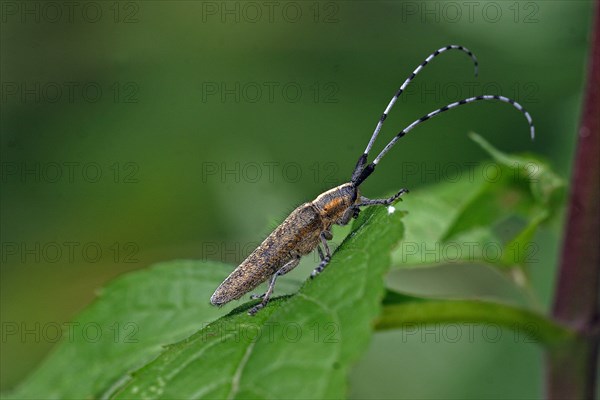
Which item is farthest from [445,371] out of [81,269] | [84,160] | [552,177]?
[84,160]

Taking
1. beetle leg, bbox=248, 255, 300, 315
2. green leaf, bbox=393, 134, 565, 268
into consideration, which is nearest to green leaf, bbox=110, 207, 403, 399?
beetle leg, bbox=248, 255, 300, 315

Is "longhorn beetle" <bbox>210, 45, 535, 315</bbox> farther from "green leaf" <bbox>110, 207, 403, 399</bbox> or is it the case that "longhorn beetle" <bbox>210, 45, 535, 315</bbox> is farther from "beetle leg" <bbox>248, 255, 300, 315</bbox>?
"green leaf" <bbox>110, 207, 403, 399</bbox>

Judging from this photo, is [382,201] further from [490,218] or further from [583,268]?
[583,268]

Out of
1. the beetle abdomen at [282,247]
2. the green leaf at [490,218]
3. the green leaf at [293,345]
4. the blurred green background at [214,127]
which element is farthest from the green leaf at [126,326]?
the blurred green background at [214,127]

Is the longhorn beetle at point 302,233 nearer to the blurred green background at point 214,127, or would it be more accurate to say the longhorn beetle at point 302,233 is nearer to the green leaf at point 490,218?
the green leaf at point 490,218

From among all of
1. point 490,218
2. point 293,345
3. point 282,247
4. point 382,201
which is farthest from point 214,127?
point 293,345

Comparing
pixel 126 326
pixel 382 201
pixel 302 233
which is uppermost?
pixel 382 201
